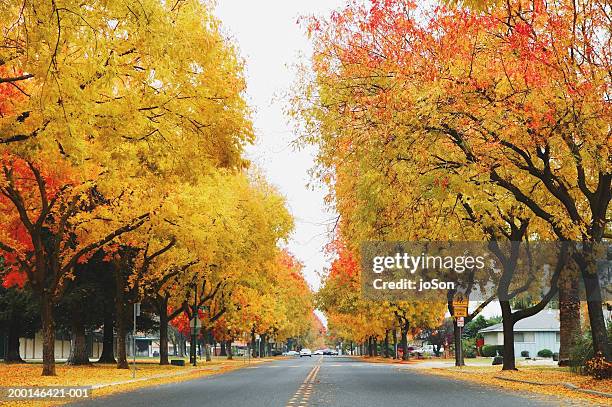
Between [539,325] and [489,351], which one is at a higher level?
[539,325]

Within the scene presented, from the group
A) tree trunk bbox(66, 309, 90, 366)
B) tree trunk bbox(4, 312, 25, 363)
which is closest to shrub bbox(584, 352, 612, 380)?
tree trunk bbox(66, 309, 90, 366)

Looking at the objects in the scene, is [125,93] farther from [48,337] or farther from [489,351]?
[489,351]

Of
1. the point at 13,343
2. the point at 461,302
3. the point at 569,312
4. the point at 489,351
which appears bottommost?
the point at 489,351

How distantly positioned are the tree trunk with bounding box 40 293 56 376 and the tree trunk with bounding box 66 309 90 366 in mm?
15660

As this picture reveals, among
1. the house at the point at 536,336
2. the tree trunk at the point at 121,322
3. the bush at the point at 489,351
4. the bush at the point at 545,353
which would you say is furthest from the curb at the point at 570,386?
the house at the point at 536,336

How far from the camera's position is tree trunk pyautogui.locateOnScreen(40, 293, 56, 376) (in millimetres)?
27312

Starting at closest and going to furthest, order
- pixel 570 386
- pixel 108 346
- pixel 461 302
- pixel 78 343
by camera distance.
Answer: pixel 570 386 < pixel 461 302 < pixel 78 343 < pixel 108 346

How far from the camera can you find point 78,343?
45.4 meters

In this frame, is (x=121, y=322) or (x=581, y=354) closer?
(x=581, y=354)

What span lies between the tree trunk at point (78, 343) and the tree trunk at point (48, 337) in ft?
51.4

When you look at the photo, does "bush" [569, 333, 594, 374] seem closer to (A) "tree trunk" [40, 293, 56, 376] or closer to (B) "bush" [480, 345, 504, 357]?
(A) "tree trunk" [40, 293, 56, 376]

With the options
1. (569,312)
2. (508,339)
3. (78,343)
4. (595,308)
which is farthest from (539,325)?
(595,308)

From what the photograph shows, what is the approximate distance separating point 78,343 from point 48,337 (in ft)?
60.1

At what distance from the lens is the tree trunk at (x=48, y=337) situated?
27.3 metres
